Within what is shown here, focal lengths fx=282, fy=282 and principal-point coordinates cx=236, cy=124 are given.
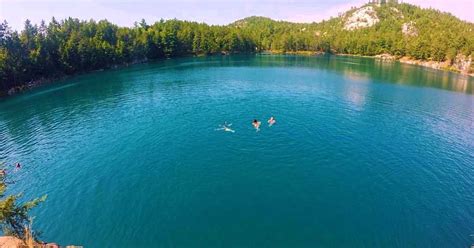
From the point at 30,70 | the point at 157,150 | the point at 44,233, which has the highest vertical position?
the point at 30,70

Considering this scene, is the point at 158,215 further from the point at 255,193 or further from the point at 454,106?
the point at 454,106

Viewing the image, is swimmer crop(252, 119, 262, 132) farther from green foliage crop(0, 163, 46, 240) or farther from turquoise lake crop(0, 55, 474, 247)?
green foliage crop(0, 163, 46, 240)

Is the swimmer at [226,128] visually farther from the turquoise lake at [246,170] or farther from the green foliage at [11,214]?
the green foliage at [11,214]

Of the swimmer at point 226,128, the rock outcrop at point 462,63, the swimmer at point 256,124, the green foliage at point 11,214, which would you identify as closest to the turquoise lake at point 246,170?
the swimmer at point 226,128

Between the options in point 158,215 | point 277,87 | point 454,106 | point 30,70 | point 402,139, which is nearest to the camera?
point 158,215

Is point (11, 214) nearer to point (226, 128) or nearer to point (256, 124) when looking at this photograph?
point (226, 128)

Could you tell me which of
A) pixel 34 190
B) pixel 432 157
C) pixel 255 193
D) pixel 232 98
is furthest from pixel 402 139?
pixel 34 190

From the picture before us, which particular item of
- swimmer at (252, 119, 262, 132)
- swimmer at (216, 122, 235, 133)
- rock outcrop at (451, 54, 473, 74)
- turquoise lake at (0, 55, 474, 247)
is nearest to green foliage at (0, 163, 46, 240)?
turquoise lake at (0, 55, 474, 247)

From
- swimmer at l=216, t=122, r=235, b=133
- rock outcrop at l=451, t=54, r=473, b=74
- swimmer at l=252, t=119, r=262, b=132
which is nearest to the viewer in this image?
swimmer at l=216, t=122, r=235, b=133
